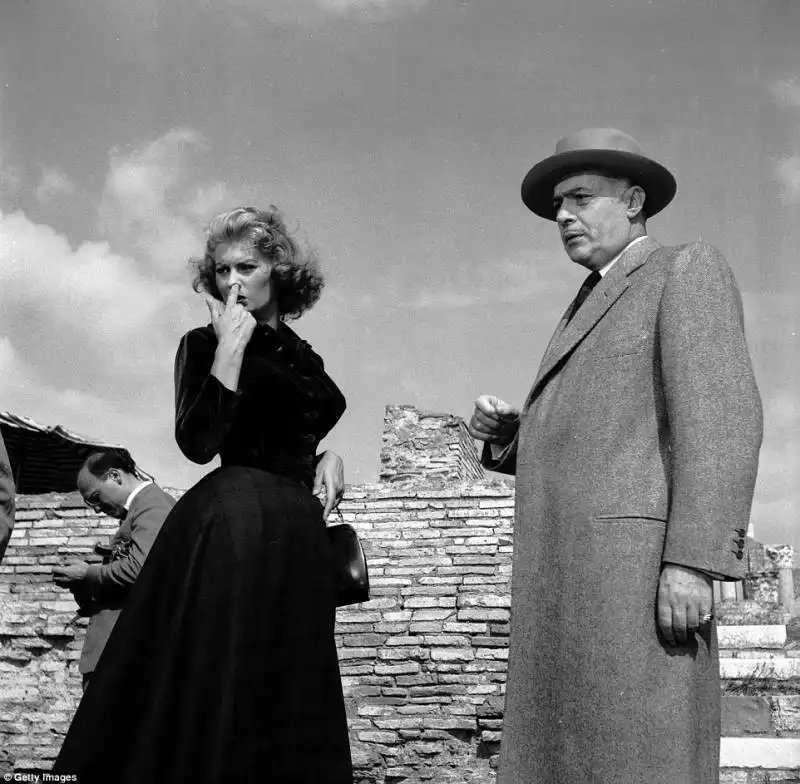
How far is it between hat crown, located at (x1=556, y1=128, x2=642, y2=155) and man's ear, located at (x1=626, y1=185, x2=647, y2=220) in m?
0.11

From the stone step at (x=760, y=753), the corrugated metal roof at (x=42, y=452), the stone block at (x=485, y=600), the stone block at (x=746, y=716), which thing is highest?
the corrugated metal roof at (x=42, y=452)

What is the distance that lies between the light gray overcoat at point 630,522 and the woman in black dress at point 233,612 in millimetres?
694

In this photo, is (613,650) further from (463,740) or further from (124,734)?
(463,740)

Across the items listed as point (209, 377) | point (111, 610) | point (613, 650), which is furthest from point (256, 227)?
point (111, 610)

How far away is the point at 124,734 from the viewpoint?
279 centimetres

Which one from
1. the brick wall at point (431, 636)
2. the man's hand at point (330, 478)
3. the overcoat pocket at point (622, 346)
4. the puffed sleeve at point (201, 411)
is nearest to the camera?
the overcoat pocket at point (622, 346)

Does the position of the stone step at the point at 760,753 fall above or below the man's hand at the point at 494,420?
below

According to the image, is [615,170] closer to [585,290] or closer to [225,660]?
[585,290]

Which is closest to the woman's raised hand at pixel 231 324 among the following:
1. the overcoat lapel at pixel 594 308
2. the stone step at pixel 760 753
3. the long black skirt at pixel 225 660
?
the long black skirt at pixel 225 660

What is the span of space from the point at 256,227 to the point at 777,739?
12.7 ft

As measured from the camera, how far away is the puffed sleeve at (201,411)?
9.80ft

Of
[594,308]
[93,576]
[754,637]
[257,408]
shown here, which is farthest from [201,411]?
[754,637]

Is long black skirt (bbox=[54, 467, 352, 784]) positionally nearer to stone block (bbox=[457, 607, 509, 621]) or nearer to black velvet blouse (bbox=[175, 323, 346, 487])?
black velvet blouse (bbox=[175, 323, 346, 487])

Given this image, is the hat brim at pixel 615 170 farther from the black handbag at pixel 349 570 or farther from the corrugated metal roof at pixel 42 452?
the corrugated metal roof at pixel 42 452
